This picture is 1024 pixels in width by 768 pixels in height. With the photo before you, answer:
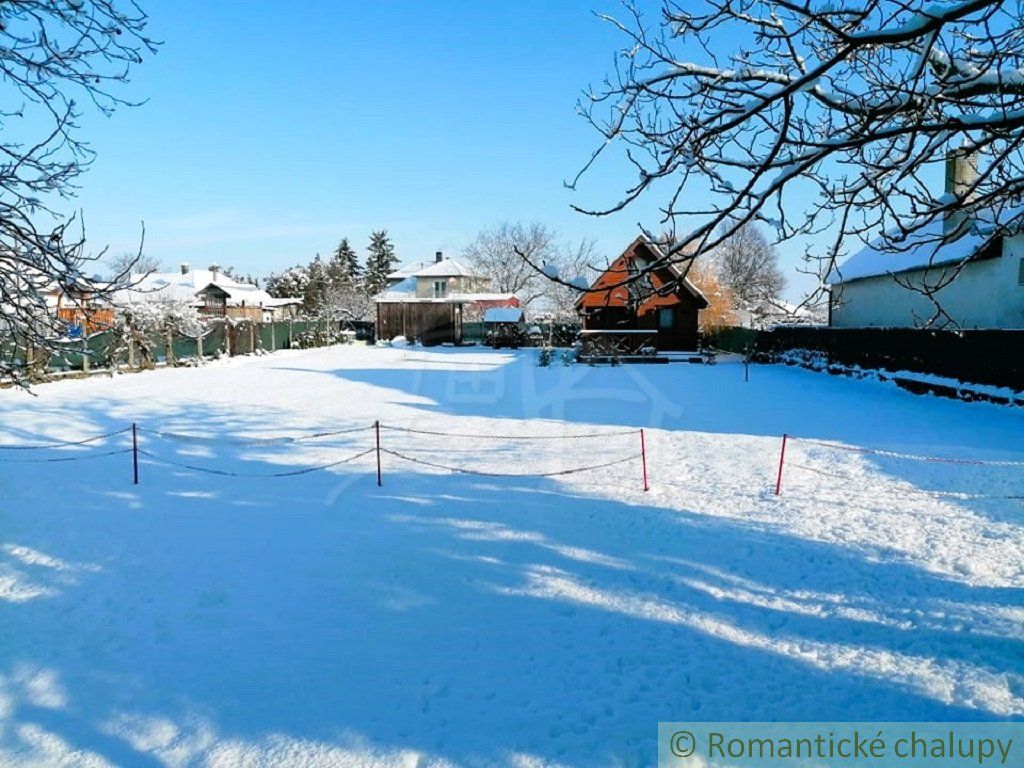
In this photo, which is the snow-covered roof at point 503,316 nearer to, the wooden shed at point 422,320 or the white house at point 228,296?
the wooden shed at point 422,320

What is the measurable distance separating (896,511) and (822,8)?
6914 mm

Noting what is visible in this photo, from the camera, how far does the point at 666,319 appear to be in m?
34.7

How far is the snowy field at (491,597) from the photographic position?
4.04m

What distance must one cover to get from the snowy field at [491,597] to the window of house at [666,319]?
887 inches

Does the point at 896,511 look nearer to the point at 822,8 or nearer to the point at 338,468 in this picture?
the point at 822,8

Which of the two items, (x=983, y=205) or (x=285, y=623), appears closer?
(x=983, y=205)

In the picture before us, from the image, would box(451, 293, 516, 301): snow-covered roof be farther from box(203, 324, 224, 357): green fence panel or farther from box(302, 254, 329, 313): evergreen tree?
box(203, 324, 224, 357): green fence panel

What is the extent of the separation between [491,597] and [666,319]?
101 feet

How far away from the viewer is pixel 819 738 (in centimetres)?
386

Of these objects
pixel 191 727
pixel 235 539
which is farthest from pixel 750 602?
pixel 235 539

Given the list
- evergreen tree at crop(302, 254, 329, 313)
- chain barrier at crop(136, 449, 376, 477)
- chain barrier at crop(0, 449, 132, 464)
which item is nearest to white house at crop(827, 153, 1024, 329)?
chain barrier at crop(136, 449, 376, 477)

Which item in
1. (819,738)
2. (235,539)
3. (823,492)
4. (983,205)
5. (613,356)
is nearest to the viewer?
(819,738)

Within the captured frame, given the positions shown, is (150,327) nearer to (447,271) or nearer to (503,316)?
(503,316)

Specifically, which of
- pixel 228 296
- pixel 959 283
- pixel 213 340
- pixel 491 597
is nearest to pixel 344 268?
pixel 228 296
